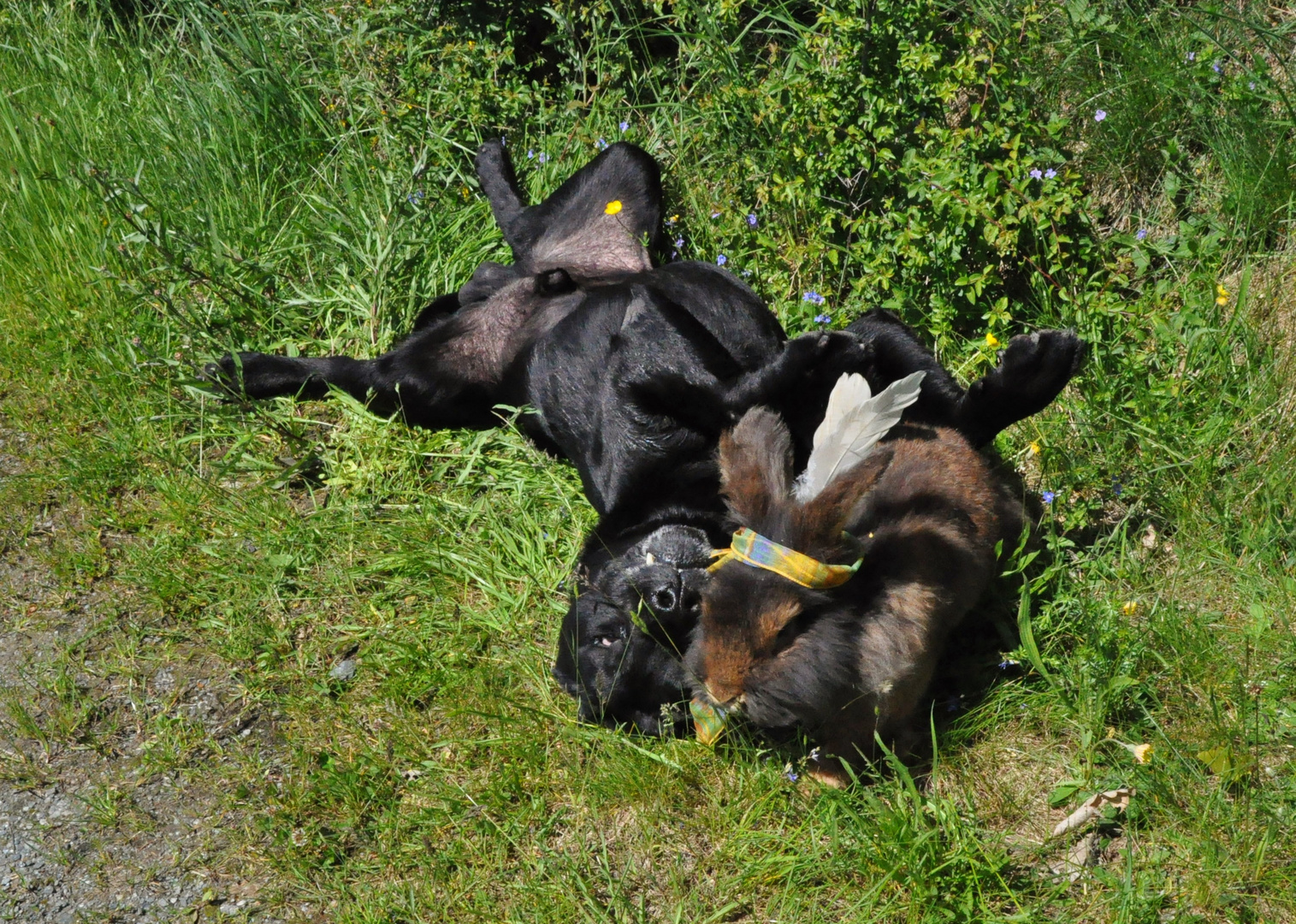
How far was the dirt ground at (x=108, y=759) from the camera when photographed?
327 cm

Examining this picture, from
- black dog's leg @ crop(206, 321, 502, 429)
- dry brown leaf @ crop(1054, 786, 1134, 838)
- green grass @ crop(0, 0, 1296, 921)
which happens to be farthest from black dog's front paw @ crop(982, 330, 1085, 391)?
black dog's leg @ crop(206, 321, 502, 429)

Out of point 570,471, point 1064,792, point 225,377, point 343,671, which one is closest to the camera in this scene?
point 1064,792

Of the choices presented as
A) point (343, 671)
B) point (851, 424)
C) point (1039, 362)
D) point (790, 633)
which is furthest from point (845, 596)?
point (343, 671)

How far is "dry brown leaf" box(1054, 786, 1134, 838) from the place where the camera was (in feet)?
10.00

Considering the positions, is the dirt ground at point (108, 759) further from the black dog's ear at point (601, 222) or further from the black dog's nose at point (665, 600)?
the black dog's ear at point (601, 222)

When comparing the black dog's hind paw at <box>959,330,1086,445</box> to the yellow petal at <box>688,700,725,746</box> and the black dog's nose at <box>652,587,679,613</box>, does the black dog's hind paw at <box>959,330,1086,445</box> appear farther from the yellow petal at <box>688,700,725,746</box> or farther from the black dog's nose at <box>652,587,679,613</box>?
the yellow petal at <box>688,700,725,746</box>

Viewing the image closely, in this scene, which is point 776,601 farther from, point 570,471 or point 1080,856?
point 570,471

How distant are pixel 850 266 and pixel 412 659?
2295mm

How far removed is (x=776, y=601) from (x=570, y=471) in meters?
1.53

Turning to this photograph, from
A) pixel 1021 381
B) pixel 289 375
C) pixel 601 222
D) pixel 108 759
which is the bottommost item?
pixel 108 759

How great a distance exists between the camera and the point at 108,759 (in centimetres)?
364

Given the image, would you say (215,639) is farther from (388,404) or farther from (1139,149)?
(1139,149)

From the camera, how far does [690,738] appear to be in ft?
11.1

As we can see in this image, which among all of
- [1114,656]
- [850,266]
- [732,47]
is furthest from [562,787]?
[732,47]
